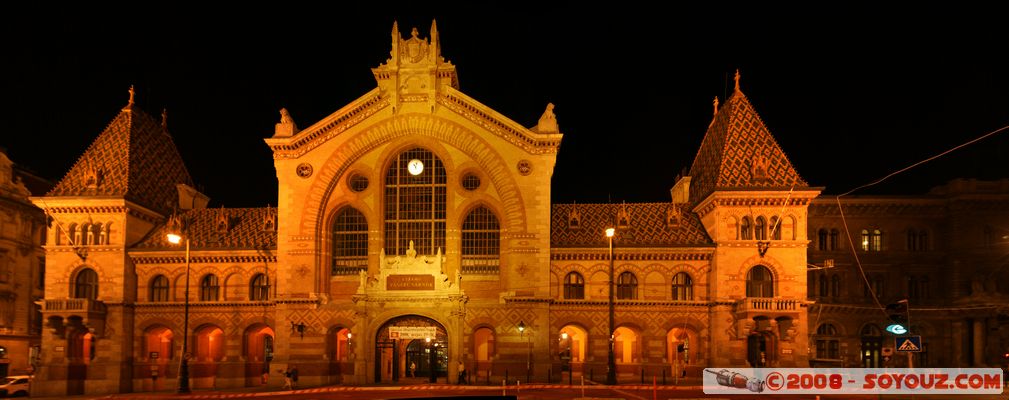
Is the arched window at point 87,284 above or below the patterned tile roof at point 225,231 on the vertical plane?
below

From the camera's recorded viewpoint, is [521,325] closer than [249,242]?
Yes

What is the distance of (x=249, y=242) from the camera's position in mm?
52781

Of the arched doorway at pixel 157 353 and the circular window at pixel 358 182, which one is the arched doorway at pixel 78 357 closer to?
the arched doorway at pixel 157 353

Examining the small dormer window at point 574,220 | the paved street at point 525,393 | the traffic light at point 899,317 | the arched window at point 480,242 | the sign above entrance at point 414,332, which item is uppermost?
the small dormer window at point 574,220

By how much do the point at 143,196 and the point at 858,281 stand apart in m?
48.6

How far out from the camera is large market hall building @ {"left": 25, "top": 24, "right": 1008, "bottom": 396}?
48.7 m

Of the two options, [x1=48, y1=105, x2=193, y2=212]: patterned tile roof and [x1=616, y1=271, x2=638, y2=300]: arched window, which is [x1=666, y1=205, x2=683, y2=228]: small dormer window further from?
[x1=48, y1=105, x2=193, y2=212]: patterned tile roof

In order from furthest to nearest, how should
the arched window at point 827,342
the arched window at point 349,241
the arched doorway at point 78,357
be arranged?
the arched window at point 827,342 → the arched window at point 349,241 → the arched doorway at point 78,357

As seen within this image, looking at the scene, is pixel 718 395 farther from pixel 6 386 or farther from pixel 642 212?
pixel 6 386

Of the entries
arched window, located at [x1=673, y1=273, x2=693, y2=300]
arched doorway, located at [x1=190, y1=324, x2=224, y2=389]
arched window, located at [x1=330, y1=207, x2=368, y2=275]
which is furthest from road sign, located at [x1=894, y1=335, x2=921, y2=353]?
arched doorway, located at [x1=190, y1=324, x2=224, y2=389]

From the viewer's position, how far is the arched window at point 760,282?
48.8m

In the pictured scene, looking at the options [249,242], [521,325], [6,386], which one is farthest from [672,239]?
[6,386]

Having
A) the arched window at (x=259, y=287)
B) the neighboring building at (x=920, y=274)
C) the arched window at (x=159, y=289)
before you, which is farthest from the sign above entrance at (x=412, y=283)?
the neighboring building at (x=920, y=274)

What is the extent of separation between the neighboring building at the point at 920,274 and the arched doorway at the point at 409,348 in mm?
25903
